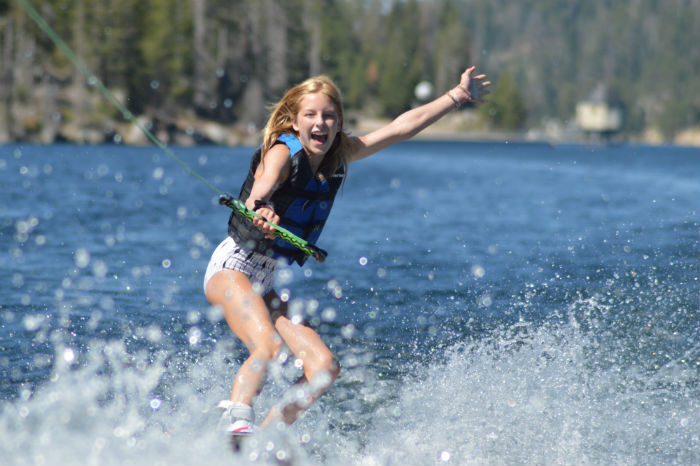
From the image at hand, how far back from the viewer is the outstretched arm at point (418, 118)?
15.3 ft

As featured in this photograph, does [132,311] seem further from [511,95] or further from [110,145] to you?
Result: [511,95]

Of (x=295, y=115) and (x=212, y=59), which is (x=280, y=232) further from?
(x=212, y=59)

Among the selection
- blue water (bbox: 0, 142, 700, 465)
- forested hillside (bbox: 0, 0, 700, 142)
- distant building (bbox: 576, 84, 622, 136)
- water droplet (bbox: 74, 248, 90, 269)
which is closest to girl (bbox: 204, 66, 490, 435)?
blue water (bbox: 0, 142, 700, 465)

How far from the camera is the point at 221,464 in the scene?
12.9 ft

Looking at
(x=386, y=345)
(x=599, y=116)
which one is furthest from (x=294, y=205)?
(x=599, y=116)

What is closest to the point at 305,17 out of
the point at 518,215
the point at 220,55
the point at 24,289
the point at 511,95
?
the point at 220,55

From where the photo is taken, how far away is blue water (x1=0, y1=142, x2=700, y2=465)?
14.8ft

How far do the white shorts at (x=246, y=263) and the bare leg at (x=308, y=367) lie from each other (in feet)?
0.96

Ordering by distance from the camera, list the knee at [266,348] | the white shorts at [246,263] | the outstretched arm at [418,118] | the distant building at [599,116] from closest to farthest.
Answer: the knee at [266,348] < the white shorts at [246,263] < the outstretched arm at [418,118] < the distant building at [599,116]

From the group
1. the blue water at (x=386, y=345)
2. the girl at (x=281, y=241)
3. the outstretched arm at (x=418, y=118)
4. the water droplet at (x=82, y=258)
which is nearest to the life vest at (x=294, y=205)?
the girl at (x=281, y=241)

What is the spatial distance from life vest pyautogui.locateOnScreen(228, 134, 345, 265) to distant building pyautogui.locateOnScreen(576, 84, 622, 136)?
114 meters

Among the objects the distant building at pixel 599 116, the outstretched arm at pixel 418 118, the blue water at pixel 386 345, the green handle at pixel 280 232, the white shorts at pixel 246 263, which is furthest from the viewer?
the distant building at pixel 599 116

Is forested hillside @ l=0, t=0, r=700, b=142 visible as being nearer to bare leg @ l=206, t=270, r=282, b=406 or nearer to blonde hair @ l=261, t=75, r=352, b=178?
blonde hair @ l=261, t=75, r=352, b=178

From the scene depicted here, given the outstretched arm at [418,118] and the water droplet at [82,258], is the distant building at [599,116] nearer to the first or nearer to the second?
the water droplet at [82,258]
